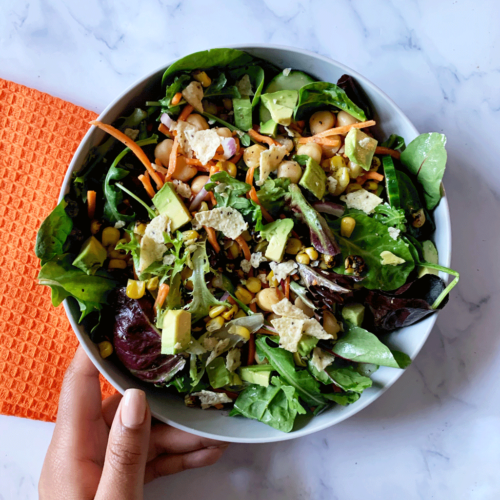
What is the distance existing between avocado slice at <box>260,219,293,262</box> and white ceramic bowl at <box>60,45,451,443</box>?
1.86 feet

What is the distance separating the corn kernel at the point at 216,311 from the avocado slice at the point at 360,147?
2.34 feet

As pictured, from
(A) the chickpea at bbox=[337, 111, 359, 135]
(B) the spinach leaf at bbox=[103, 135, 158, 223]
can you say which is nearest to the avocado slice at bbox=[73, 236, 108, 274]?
(B) the spinach leaf at bbox=[103, 135, 158, 223]

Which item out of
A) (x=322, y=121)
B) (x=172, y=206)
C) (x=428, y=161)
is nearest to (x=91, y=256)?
(x=172, y=206)

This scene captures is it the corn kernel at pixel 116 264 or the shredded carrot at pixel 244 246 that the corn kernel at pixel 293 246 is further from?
the corn kernel at pixel 116 264

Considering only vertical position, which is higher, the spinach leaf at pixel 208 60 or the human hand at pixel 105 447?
the spinach leaf at pixel 208 60

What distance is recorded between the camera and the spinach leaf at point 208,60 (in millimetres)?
1607

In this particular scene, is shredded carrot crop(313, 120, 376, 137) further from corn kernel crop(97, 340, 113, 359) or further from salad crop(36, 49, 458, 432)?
corn kernel crop(97, 340, 113, 359)

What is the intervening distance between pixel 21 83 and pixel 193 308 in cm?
136

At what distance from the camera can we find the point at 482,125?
78.7 inches

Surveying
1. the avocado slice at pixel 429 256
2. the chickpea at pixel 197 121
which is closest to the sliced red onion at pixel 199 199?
the chickpea at pixel 197 121

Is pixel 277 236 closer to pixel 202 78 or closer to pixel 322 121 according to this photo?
pixel 322 121

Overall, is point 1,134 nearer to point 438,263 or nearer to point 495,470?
point 438,263

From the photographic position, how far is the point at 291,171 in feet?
5.28

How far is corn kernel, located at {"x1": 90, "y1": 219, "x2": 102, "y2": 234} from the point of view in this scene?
1.63 m
